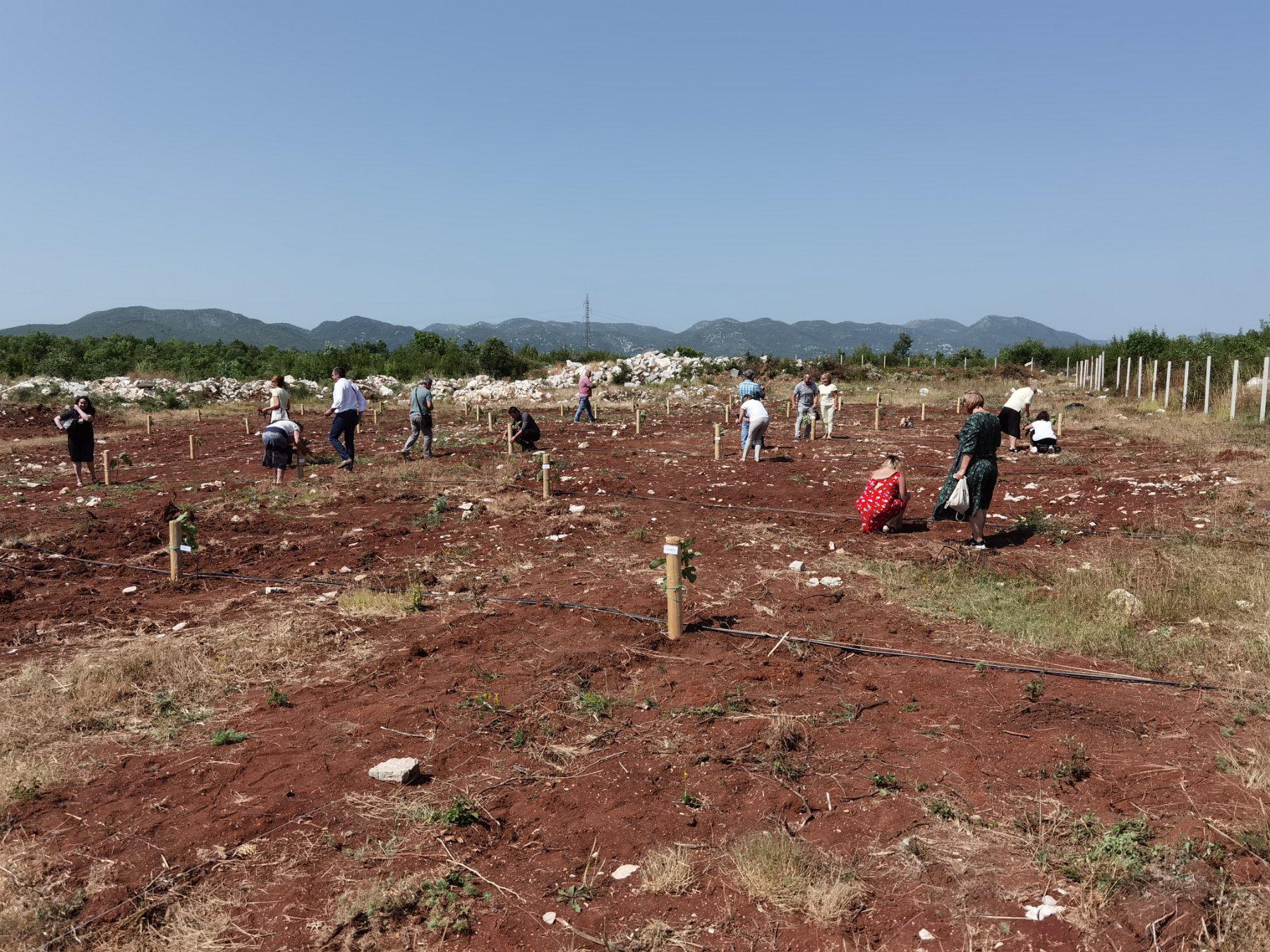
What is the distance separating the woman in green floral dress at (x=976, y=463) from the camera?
789 cm

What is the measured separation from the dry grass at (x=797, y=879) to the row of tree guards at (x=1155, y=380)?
18338 millimetres

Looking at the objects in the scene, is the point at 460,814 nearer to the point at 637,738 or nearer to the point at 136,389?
the point at 637,738

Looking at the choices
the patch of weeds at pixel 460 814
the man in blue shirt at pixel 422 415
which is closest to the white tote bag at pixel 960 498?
the patch of weeds at pixel 460 814

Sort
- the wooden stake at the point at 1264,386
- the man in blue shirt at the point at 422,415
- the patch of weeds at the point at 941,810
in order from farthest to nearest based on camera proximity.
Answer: the wooden stake at the point at 1264,386
the man in blue shirt at the point at 422,415
the patch of weeds at the point at 941,810

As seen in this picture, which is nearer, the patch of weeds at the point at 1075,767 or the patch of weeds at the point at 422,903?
the patch of weeds at the point at 422,903

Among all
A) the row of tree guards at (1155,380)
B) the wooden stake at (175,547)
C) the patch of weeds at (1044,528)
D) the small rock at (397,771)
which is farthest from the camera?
the row of tree guards at (1155,380)

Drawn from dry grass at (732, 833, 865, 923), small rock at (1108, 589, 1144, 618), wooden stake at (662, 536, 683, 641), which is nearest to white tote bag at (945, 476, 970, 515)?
small rock at (1108, 589, 1144, 618)

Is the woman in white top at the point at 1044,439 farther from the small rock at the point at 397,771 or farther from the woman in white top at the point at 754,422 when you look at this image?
the small rock at the point at 397,771

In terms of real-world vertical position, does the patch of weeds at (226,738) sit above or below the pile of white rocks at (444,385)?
below

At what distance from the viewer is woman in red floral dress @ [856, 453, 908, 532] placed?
894cm

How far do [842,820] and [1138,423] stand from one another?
19.8 meters

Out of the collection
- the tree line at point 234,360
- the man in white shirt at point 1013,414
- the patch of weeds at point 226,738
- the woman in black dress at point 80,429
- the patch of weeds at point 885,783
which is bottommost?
the patch of weeds at point 226,738

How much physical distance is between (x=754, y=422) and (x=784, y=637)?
26.4ft

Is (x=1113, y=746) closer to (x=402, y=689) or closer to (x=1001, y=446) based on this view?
(x=402, y=689)
